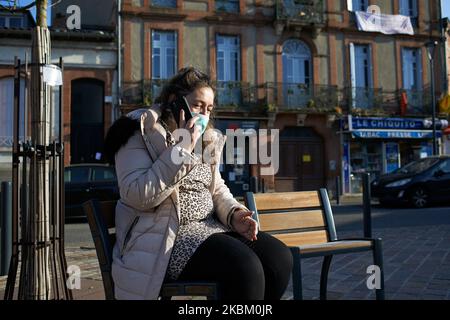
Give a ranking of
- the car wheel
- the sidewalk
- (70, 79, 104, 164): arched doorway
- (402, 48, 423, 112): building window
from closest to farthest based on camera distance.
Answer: the sidewalk → the car wheel → (70, 79, 104, 164): arched doorway → (402, 48, 423, 112): building window

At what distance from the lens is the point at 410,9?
2236 centimetres

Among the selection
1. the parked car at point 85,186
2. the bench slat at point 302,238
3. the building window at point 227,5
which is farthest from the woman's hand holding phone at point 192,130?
the building window at point 227,5

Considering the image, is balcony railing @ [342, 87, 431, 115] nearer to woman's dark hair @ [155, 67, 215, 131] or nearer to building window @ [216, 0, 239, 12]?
building window @ [216, 0, 239, 12]

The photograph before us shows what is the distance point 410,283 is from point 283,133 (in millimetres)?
15962

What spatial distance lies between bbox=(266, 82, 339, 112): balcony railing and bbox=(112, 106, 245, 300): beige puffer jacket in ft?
56.9

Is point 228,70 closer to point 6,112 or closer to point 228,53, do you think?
point 228,53

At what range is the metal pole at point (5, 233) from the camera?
5.03 meters

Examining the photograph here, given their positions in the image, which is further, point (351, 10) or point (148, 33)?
point (351, 10)

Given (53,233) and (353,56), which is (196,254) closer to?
(53,233)

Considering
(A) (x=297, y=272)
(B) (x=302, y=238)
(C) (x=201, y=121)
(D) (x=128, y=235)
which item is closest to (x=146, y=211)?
(D) (x=128, y=235)

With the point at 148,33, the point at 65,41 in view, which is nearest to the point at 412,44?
the point at 148,33

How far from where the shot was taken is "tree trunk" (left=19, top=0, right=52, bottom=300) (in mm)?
3043

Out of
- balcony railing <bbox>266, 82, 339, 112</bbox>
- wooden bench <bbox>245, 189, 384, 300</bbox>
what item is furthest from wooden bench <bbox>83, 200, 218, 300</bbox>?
balcony railing <bbox>266, 82, 339, 112</bbox>

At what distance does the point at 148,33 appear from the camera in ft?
60.9
